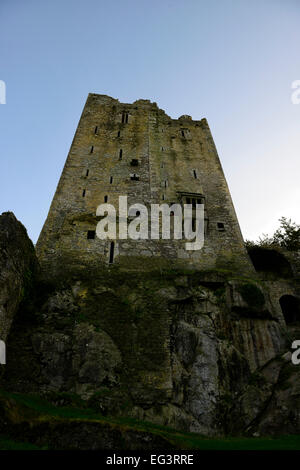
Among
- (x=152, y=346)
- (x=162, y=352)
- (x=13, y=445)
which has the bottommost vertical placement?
(x=13, y=445)

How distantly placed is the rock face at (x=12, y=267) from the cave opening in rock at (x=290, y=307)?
1495 centimetres

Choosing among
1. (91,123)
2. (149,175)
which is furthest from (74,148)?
(149,175)

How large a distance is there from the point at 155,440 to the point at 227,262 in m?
13.9

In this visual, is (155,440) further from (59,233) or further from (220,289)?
(59,233)

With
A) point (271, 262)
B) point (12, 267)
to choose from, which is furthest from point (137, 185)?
point (12, 267)

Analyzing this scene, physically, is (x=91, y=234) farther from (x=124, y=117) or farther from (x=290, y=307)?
(x=124, y=117)

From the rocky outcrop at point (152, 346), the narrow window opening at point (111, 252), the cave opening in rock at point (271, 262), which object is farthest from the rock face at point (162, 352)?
the cave opening in rock at point (271, 262)

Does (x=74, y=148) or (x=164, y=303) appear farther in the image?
(x=74, y=148)

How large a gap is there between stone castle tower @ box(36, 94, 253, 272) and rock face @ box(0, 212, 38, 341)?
2.84 meters

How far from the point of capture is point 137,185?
25.2 meters

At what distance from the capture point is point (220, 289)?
18734 mm

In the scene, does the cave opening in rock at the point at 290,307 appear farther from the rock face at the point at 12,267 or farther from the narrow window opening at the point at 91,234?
the rock face at the point at 12,267

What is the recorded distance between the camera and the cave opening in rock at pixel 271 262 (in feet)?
74.6

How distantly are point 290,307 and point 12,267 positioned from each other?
54.2ft
